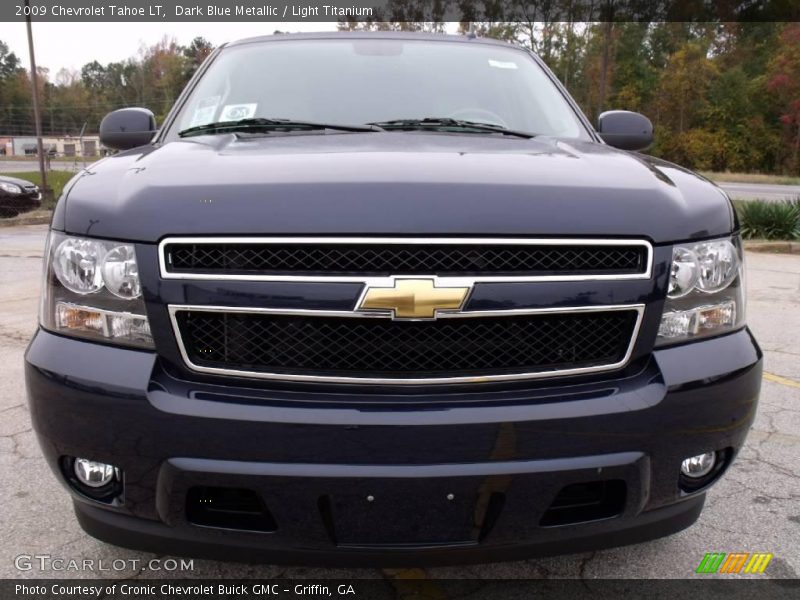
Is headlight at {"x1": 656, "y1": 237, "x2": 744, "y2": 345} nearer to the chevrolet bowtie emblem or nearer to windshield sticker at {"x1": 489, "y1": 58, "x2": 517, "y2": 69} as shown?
the chevrolet bowtie emblem

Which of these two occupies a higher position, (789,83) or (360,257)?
(360,257)

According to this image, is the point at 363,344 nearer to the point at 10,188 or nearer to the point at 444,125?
the point at 444,125

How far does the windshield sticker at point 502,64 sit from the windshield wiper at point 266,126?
93 centimetres

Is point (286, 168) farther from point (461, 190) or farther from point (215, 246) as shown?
point (461, 190)

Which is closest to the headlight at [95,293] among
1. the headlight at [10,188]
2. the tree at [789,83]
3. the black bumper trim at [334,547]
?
the black bumper trim at [334,547]

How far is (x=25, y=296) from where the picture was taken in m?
6.47

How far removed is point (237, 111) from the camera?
2711mm

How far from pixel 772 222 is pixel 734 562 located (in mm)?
10667

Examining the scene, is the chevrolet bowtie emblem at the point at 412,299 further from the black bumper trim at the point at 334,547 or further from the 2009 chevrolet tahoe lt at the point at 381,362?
the black bumper trim at the point at 334,547

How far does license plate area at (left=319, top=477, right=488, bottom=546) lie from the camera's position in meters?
1.54

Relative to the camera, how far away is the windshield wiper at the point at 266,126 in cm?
252

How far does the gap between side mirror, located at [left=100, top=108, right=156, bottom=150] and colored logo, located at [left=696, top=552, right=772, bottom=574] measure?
271 centimetres

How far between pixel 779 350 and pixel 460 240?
13.7ft

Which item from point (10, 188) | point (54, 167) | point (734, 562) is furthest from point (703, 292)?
point (54, 167)
